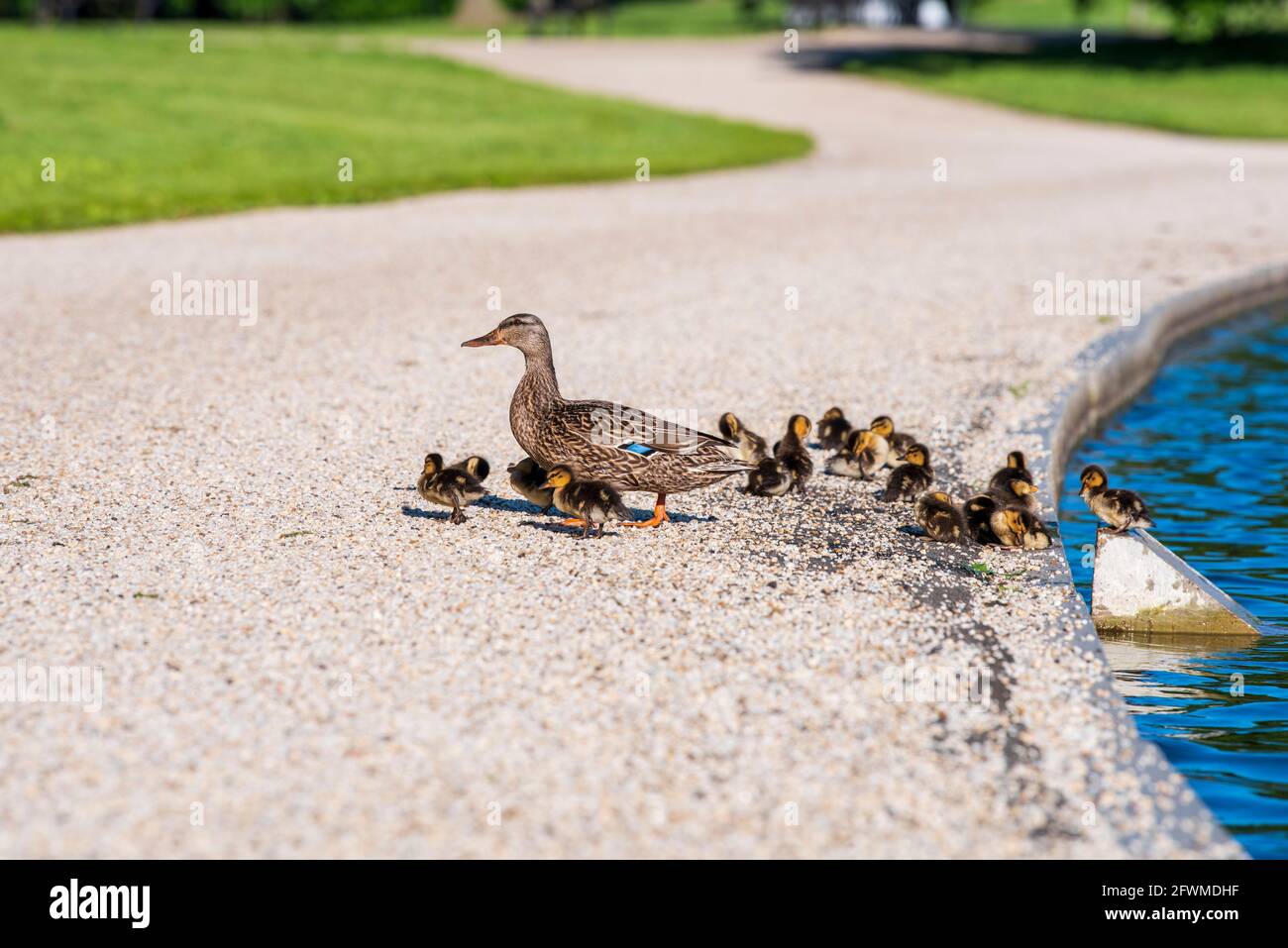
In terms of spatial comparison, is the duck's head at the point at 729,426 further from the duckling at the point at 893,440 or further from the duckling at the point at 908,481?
the duckling at the point at 908,481

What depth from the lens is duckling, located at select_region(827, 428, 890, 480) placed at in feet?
31.2

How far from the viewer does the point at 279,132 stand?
29.8 metres

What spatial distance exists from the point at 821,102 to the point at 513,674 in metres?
36.2

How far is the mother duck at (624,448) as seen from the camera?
809 centimetres

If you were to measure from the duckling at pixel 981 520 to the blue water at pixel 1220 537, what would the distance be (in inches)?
32.4

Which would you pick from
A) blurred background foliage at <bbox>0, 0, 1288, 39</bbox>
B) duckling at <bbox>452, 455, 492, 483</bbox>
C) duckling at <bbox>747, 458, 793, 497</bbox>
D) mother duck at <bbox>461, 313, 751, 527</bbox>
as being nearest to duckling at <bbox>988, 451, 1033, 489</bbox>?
duckling at <bbox>747, 458, 793, 497</bbox>

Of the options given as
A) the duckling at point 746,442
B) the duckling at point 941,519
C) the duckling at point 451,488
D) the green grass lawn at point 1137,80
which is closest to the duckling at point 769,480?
the duckling at point 746,442

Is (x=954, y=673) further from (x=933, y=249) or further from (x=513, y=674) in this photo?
(x=933, y=249)

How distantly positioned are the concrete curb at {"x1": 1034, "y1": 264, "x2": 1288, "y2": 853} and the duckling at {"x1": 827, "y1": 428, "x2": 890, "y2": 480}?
3.24ft

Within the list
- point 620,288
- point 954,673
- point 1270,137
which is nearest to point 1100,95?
point 1270,137

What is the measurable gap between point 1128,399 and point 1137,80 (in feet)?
116

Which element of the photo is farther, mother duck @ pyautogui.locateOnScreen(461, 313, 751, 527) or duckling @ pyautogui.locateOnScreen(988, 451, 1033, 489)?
duckling @ pyautogui.locateOnScreen(988, 451, 1033, 489)

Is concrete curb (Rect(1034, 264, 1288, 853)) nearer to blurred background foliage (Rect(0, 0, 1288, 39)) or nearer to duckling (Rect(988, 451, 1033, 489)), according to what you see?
duckling (Rect(988, 451, 1033, 489))

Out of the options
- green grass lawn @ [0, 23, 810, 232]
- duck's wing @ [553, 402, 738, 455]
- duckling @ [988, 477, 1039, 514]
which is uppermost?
green grass lawn @ [0, 23, 810, 232]
